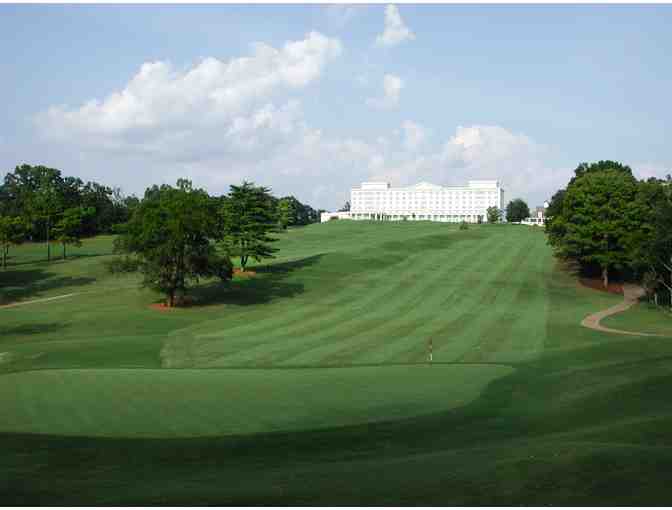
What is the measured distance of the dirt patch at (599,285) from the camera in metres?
65.1

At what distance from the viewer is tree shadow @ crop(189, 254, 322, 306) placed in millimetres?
53188

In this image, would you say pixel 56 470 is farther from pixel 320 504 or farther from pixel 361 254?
pixel 361 254

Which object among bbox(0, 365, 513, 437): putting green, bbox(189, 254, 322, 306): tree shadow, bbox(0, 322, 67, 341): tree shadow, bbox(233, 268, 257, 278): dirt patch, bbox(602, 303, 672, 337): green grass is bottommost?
bbox(602, 303, 672, 337): green grass

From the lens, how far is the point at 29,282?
6253cm

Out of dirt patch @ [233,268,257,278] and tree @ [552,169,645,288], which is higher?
tree @ [552,169,645,288]

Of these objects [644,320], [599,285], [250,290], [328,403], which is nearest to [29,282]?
[250,290]

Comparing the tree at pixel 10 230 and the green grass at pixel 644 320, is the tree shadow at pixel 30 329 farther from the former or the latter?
the green grass at pixel 644 320

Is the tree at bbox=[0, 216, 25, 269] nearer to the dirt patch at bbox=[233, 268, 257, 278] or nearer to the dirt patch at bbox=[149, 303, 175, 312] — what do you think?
the dirt patch at bbox=[233, 268, 257, 278]

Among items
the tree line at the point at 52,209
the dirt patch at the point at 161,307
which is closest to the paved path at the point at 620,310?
the dirt patch at the point at 161,307

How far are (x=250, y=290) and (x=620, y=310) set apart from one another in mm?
31459

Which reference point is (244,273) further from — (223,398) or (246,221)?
(223,398)

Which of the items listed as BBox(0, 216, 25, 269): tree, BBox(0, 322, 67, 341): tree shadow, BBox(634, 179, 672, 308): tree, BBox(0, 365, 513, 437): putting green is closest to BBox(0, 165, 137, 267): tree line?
BBox(0, 216, 25, 269): tree

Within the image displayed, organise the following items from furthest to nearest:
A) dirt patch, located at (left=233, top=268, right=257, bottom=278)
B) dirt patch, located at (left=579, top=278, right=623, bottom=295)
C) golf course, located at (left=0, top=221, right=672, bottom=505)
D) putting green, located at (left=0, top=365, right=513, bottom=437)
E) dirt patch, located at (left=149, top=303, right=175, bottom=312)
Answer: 1. dirt patch, located at (left=579, top=278, right=623, bottom=295)
2. dirt patch, located at (left=233, top=268, right=257, bottom=278)
3. dirt patch, located at (left=149, top=303, right=175, bottom=312)
4. putting green, located at (left=0, top=365, right=513, bottom=437)
5. golf course, located at (left=0, top=221, right=672, bottom=505)

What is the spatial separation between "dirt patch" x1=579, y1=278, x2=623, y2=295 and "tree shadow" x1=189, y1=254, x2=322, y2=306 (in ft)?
100
